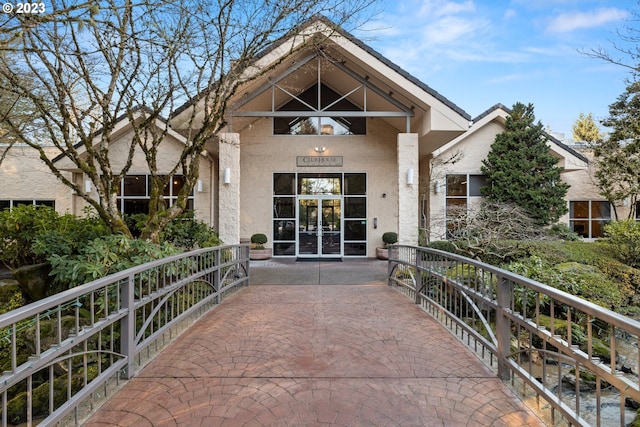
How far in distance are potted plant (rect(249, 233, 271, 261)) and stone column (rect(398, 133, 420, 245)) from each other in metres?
5.33

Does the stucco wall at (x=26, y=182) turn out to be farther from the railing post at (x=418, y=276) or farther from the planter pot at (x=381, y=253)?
the railing post at (x=418, y=276)

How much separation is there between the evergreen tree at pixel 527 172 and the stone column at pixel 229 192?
9.58 metres

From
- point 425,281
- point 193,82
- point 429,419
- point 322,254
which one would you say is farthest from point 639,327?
point 322,254

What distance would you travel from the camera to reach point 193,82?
8109 mm

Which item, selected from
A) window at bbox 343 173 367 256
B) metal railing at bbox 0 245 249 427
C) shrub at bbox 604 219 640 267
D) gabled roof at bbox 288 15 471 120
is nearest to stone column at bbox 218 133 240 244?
metal railing at bbox 0 245 249 427

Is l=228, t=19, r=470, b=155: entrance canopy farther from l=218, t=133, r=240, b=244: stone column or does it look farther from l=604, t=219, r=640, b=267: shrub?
l=604, t=219, r=640, b=267: shrub

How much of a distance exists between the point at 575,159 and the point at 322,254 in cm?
1044

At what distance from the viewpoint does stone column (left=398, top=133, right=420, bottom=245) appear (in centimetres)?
1009

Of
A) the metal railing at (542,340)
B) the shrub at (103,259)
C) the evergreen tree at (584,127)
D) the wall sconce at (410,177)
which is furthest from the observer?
the evergreen tree at (584,127)

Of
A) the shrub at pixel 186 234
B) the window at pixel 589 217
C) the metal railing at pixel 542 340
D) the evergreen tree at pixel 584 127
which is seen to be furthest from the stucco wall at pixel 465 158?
the evergreen tree at pixel 584 127

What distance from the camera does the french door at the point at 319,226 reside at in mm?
13641

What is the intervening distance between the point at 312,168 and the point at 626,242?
393 inches

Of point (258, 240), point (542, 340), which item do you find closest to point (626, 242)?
point (542, 340)

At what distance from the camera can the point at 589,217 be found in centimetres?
1473
